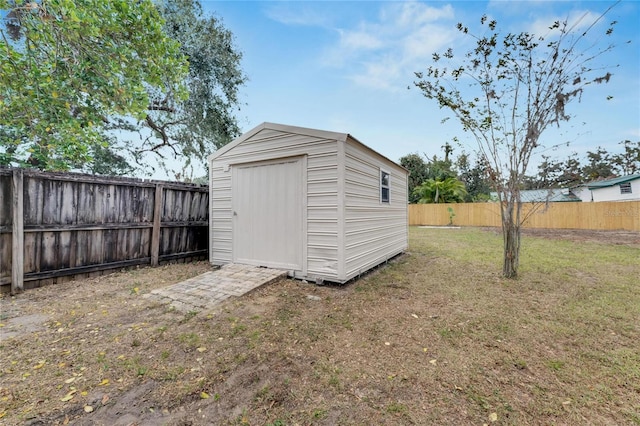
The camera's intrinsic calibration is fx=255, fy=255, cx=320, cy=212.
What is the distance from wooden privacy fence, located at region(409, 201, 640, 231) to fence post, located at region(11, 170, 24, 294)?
40.2 ft

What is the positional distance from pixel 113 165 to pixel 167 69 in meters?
6.16

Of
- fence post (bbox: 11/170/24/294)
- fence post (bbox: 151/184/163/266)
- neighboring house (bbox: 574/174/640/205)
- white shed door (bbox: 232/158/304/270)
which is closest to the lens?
fence post (bbox: 11/170/24/294)

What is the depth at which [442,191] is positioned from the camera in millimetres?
20266

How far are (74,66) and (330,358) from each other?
20.2 feet

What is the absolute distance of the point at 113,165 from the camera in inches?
397

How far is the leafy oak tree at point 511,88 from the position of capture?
4105 millimetres

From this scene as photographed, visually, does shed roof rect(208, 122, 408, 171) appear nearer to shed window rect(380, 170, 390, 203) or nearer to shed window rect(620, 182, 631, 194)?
shed window rect(380, 170, 390, 203)

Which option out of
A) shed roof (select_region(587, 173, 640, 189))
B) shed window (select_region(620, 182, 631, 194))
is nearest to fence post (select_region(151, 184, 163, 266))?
shed roof (select_region(587, 173, 640, 189))

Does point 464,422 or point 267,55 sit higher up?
point 267,55

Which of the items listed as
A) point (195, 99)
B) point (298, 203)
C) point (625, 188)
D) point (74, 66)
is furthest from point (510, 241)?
point (625, 188)

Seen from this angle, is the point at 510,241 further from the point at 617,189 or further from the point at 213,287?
the point at 617,189

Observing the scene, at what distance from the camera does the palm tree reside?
783 inches

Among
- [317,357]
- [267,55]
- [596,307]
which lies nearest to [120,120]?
[267,55]

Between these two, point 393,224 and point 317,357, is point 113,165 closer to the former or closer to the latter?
point 393,224
